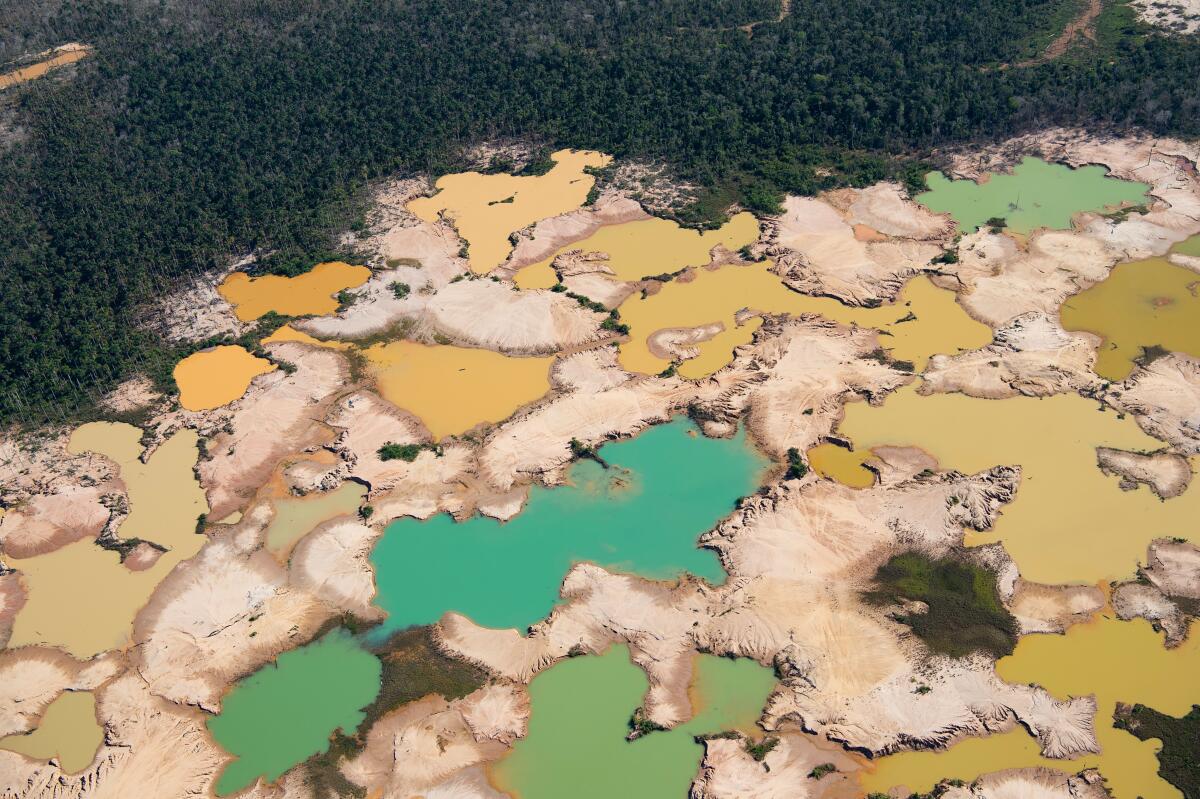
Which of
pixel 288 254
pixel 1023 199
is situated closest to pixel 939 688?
pixel 1023 199

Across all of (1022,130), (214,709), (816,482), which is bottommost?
(214,709)

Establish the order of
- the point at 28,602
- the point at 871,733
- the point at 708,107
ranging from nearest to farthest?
the point at 871,733
the point at 28,602
the point at 708,107

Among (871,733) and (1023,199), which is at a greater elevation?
(1023,199)

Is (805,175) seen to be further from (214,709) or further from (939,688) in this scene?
(214,709)

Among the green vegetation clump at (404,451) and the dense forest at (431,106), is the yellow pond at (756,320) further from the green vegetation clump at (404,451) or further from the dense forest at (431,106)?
the green vegetation clump at (404,451)

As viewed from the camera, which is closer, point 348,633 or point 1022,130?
point 348,633

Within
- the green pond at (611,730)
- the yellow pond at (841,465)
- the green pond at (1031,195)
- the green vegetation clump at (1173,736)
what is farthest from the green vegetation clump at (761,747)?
the green pond at (1031,195)

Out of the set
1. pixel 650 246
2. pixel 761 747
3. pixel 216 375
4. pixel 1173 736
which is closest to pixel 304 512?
pixel 216 375

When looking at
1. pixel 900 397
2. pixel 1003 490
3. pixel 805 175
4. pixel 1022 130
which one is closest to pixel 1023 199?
pixel 1022 130

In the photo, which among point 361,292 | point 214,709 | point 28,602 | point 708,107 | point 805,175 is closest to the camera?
point 214,709
